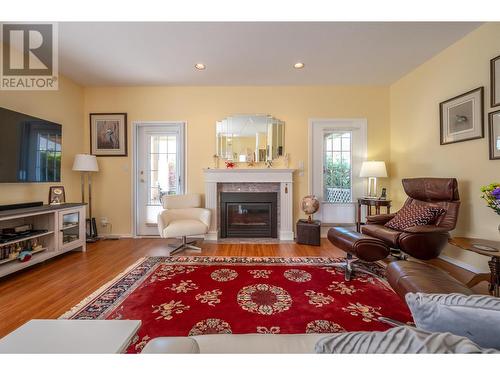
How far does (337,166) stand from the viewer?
153 inches

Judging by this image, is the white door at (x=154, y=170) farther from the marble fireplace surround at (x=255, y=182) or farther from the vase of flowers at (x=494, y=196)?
the vase of flowers at (x=494, y=196)

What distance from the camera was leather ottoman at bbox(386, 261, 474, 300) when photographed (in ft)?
4.01

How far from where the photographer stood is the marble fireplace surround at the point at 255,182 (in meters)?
3.68

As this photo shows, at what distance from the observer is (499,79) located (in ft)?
7.13

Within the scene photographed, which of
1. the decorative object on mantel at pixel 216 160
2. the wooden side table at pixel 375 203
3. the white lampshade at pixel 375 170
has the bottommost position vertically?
the wooden side table at pixel 375 203

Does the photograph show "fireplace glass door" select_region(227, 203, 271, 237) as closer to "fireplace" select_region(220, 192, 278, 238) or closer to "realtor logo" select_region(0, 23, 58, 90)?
"fireplace" select_region(220, 192, 278, 238)

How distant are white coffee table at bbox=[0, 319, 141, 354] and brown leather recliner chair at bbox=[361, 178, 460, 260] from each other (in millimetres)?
2333

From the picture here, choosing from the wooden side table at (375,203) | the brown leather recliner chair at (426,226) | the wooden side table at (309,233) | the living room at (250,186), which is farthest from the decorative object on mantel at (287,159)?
the brown leather recliner chair at (426,226)

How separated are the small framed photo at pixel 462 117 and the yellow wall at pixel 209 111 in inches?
41.2

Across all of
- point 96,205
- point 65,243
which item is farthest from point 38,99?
point 65,243

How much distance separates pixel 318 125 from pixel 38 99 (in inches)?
167

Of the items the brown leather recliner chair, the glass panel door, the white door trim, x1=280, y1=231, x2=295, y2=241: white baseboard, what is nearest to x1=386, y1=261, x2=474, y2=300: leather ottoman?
the brown leather recliner chair
